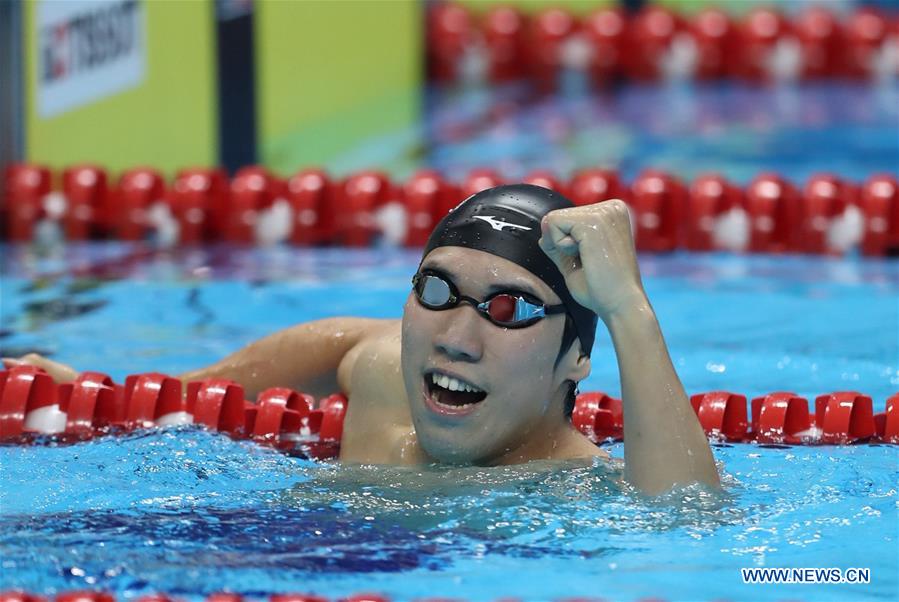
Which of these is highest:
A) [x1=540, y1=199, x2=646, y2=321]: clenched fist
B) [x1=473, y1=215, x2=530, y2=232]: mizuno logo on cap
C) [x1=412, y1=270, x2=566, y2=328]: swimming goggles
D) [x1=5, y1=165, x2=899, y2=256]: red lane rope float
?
[x1=5, y1=165, x2=899, y2=256]: red lane rope float

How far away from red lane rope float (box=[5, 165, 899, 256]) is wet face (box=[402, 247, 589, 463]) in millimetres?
3589

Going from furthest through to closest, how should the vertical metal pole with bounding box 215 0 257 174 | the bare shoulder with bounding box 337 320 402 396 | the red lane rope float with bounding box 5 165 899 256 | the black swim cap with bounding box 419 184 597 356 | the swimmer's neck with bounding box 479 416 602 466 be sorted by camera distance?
the vertical metal pole with bounding box 215 0 257 174, the red lane rope float with bounding box 5 165 899 256, the bare shoulder with bounding box 337 320 402 396, the swimmer's neck with bounding box 479 416 602 466, the black swim cap with bounding box 419 184 597 356

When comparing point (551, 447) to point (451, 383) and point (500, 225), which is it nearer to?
point (451, 383)

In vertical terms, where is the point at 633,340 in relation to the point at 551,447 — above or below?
above

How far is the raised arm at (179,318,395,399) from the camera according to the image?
3.83 metres

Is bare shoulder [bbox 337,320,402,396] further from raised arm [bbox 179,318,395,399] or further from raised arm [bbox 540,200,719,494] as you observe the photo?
raised arm [bbox 540,200,719,494]

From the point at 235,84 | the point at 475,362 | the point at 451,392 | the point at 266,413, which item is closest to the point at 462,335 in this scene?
the point at 475,362

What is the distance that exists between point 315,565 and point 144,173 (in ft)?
15.2

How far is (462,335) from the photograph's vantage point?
113 inches

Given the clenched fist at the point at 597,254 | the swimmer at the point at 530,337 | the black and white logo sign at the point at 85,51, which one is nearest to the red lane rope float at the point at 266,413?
the swimmer at the point at 530,337

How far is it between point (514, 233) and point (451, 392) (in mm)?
340

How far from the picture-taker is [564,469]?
311cm

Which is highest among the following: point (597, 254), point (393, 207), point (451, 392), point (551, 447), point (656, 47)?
point (656, 47)

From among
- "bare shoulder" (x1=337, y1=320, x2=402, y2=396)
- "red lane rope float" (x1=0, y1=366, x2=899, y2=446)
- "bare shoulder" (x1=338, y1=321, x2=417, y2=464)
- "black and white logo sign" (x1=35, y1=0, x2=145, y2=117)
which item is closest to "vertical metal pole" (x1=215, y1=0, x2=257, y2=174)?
"black and white logo sign" (x1=35, y1=0, x2=145, y2=117)
